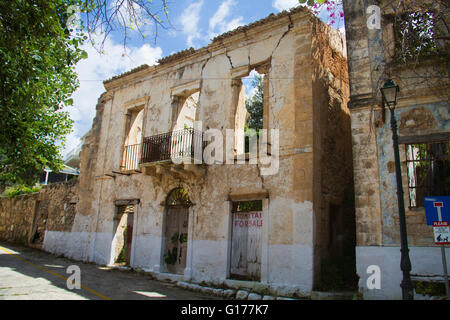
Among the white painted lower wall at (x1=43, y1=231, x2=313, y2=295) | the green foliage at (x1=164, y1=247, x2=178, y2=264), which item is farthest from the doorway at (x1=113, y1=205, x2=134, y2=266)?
the green foliage at (x1=164, y1=247, x2=178, y2=264)

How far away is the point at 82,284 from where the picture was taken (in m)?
9.49

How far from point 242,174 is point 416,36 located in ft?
18.0

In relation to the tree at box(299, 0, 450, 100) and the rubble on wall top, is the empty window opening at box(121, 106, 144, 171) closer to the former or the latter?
Answer: the rubble on wall top

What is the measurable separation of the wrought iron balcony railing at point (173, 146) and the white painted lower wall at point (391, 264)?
5.48 m

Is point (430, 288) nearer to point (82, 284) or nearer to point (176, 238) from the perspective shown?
point (176, 238)

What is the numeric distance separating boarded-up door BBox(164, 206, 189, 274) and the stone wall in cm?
607

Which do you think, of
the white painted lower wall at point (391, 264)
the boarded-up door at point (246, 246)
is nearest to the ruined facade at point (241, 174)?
the boarded-up door at point (246, 246)

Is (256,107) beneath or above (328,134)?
above

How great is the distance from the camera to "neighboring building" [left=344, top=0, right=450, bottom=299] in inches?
292

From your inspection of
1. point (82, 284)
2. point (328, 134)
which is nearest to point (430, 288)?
point (328, 134)

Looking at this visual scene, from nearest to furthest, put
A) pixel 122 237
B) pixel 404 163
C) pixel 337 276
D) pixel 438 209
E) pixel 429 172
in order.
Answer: pixel 438 209 < pixel 404 163 < pixel 429 172 < pixel 337 276 < pixel 122 237

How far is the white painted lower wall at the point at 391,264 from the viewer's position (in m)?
7.05

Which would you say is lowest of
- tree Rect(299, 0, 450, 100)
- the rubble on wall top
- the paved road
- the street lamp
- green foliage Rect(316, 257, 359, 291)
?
the paved road
